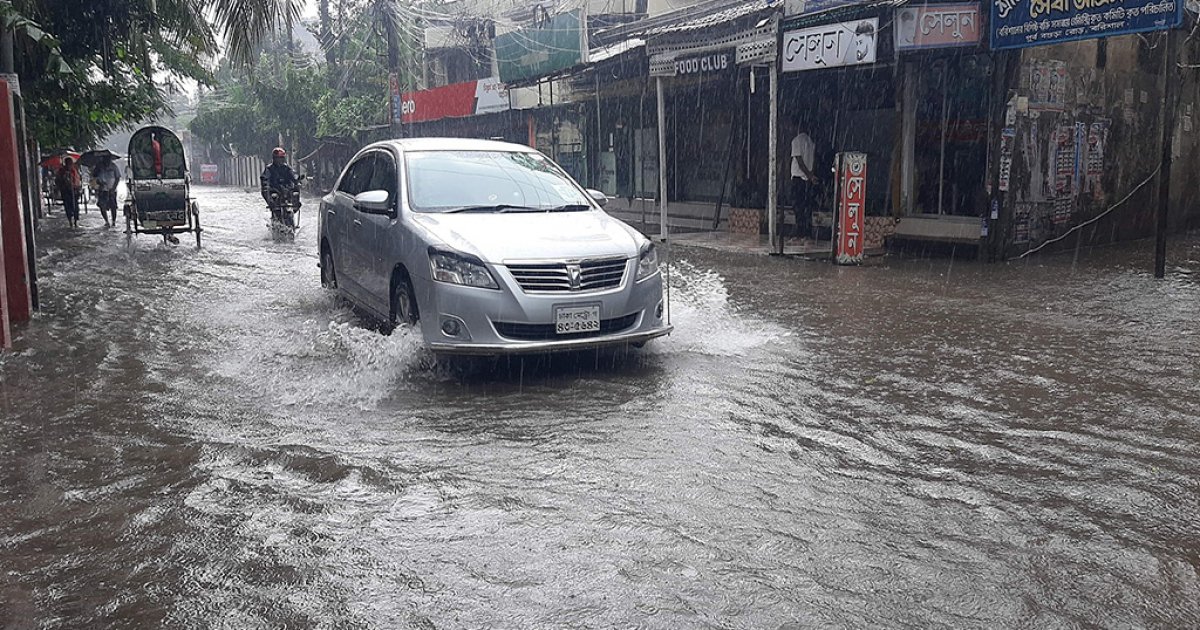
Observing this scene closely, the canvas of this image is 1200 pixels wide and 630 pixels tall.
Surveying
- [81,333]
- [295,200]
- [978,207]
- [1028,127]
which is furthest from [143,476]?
[295,200]

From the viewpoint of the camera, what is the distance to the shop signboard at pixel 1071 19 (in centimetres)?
1080

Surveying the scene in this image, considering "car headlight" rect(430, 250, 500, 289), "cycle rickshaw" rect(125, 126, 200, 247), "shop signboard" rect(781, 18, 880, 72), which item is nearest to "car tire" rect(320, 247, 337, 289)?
"car headlight" rect(430, 250, 500, 289)

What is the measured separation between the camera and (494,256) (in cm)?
687

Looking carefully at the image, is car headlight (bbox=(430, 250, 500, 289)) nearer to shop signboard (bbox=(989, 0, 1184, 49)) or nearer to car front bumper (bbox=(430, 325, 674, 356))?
car front bumper (bbox=(430, 325, 674, 356))

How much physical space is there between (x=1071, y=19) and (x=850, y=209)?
3384 millimetres

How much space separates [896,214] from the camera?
51.3 feet

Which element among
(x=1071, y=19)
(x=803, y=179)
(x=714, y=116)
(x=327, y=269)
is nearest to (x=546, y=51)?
(x=714, y=116)

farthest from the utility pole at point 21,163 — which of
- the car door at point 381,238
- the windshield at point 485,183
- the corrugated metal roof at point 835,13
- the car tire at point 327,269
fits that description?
the corrugated metal roof at point 835,13

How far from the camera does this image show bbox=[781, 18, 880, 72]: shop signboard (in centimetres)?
1366

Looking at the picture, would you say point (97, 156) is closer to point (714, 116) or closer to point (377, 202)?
point (714, 116)

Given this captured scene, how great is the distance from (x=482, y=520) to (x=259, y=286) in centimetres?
875

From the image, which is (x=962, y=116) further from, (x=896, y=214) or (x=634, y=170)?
(x=634, y=170)

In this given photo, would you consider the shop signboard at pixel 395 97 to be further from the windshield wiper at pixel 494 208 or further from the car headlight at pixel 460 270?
the car headlight at pixel 460 270

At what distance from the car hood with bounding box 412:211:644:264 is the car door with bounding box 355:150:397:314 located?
0.42m
